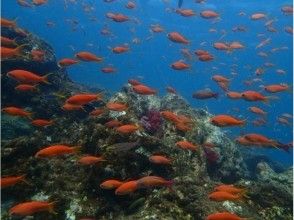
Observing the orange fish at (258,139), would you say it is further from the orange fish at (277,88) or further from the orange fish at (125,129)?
the orange fish at (125,129)

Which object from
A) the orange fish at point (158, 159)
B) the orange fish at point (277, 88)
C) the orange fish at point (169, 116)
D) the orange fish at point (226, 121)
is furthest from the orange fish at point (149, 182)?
the orange fish at point (277, 88)

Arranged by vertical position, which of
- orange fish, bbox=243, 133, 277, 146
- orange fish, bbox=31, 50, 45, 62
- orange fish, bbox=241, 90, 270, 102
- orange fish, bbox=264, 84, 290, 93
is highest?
orange fish, bbox=241, 90, 270, 102

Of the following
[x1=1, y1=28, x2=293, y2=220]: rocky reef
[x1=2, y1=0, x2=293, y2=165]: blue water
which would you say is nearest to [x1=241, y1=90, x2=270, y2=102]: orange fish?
[x1=1, y1=28, x2=293, y2=220]: rocky reef

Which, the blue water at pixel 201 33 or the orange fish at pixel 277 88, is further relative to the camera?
the blue water at pixel 201 33

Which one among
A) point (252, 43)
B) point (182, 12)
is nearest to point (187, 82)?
point (252, 43)

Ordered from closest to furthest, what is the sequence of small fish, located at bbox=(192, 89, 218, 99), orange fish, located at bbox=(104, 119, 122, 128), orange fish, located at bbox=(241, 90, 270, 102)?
orange fish, located at bbox=(104, 119, 122, 128)
orange fish, located at bbox=(241, 90, 270, 102)
small fish, located at bbox=(192, 89, 218, 99)

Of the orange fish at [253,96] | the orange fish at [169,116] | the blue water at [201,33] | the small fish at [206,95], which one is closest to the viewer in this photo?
the orange fish at [169,116]

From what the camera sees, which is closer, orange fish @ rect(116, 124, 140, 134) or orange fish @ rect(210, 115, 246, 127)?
orange fish @ rect(116, 124, 140, 134)

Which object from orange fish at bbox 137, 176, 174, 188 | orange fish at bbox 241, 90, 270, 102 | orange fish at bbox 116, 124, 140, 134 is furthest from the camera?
orange fish at bbox 241, 90, 270, 102

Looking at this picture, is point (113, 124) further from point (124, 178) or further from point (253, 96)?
point (253, 96)

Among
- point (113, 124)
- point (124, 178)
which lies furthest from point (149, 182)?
point (113, 124)

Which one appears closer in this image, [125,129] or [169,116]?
[125,129]

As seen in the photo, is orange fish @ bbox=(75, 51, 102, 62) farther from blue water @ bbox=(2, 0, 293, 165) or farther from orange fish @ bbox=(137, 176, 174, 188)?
blue water @ bbox=(2, 0, 293, 165)

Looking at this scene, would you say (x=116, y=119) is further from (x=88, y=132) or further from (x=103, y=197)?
(x=103, y=197)
